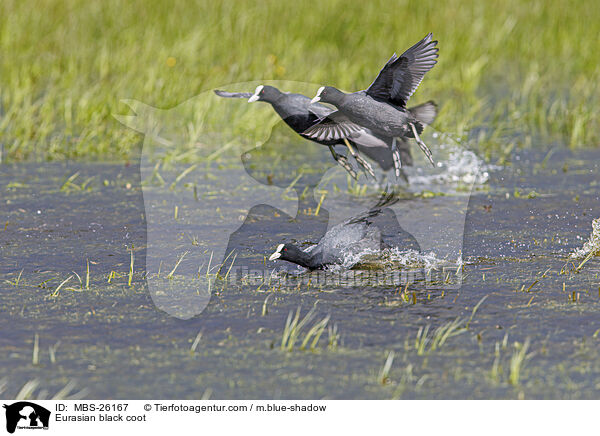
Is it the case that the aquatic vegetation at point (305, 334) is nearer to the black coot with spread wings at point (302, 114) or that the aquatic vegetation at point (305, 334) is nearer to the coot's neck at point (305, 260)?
the coot's neck at point (305, 260)

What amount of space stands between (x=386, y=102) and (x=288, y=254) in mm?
989

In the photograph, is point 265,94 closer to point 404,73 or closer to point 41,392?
point 404,73

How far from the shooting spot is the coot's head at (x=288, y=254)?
5.34 metres

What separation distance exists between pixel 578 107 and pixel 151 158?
422 centimetres

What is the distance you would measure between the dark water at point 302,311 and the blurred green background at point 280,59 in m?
2.05

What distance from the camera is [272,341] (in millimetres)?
4387

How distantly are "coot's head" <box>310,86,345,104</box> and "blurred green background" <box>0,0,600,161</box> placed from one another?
414 centimetres

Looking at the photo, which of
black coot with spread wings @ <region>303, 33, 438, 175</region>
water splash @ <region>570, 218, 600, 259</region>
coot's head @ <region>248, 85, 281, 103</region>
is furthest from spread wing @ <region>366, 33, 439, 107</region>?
water splash @ <region>570, 218, 600, 259</region>

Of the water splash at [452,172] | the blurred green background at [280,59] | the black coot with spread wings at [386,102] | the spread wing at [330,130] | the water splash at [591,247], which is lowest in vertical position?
the water splash at [591,247]

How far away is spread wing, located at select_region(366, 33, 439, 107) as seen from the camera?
4.88 m

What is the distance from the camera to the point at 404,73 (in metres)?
4.96

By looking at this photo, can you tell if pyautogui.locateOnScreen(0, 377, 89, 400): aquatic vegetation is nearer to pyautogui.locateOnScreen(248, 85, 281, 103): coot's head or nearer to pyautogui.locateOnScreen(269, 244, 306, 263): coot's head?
pyautogui.locateOnScreen(269, 244, 306, 263): coot's head

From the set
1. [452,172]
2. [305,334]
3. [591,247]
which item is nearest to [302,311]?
[305,334]

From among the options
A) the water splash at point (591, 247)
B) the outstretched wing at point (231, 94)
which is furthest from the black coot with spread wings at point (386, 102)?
the water splash at point (591, 247)
